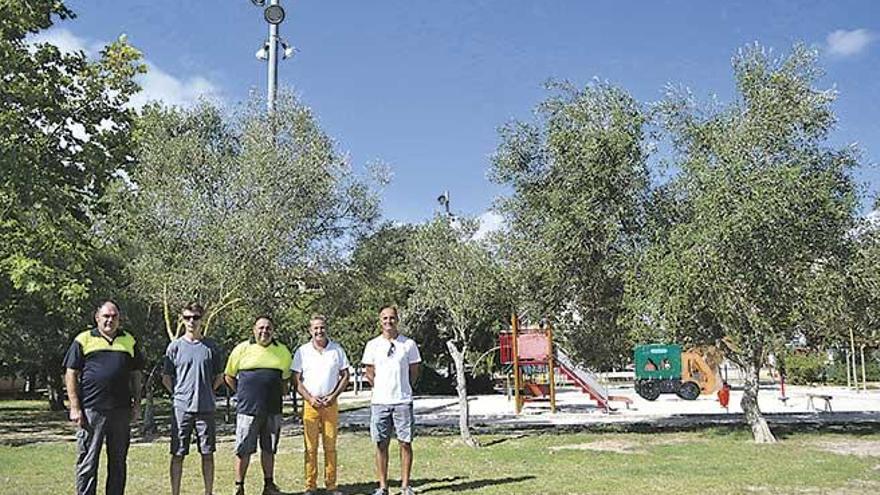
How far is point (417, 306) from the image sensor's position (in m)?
15.2

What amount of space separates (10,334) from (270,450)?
16673 mm

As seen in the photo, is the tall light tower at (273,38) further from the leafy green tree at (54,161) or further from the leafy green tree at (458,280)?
the leafy green tree at (458,280)

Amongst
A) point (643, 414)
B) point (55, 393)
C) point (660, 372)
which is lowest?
point (643, 414)

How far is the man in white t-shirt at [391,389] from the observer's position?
26.8ft

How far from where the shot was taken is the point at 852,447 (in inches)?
521

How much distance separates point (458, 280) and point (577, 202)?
2.57 meters

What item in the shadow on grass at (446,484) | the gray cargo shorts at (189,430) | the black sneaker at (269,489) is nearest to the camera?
the gray cargo shorts at (189,430)

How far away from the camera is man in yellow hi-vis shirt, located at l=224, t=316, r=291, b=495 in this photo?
8133 mm

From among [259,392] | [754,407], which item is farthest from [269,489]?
[754,407]

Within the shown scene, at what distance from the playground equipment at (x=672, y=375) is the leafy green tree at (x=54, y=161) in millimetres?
Result: 18517

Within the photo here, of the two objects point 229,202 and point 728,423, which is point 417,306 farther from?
point 728,423

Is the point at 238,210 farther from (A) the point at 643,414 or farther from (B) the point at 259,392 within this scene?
(A) the point at 643,414

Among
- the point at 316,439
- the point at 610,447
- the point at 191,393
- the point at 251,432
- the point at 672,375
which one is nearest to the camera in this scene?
the point at 191,393

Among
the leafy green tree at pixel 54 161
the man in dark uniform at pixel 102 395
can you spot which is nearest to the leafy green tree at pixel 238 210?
the leafy green tree at pixel 54 161
